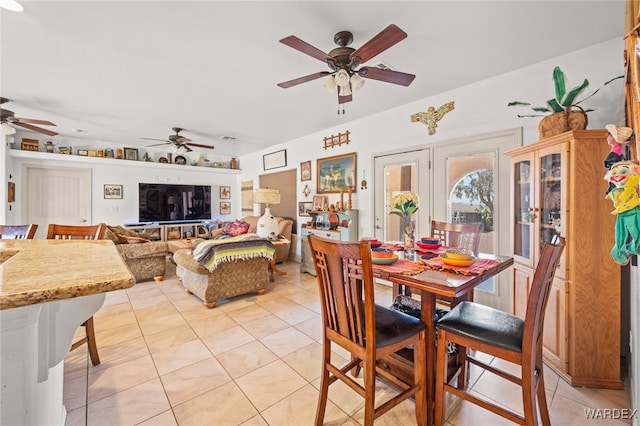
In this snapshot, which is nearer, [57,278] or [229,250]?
[57,278]

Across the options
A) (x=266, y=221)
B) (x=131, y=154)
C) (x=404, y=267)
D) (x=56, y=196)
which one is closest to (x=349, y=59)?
(x=404, y=267)

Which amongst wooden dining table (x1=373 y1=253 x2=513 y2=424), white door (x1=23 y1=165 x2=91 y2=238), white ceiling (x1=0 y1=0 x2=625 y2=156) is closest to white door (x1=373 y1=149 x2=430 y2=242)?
white ceiling (x1=0 y1=0 x2=625 y2=156)

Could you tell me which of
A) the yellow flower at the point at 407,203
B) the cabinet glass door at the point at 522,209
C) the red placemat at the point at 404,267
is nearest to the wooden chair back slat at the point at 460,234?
the cabinet glass door at the point at 522,209

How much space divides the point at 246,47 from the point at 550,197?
275cm

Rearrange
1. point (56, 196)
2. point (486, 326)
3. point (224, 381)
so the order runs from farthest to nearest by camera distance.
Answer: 1. point (56, 196)
2. point (224, 381)
3. point (486, 326)

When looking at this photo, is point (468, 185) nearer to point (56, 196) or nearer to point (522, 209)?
point (522, 209)

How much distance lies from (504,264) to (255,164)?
245 inches

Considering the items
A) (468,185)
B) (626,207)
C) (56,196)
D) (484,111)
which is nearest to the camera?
(626,207)

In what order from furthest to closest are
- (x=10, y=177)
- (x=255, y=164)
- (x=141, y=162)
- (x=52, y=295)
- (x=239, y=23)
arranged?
1. (x=255, y=164)
2. (x=141, y=162)
3. (x=10, y=177)
4. (x=239, y=23)
5. (x=52, y=295)

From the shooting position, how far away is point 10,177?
15.8ft

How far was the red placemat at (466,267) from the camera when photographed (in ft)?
4.64

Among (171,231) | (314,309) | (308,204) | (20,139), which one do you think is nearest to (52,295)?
(314,309)

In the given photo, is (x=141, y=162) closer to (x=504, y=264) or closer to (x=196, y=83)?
(x=196, y=83)

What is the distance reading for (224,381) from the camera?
1861mm
